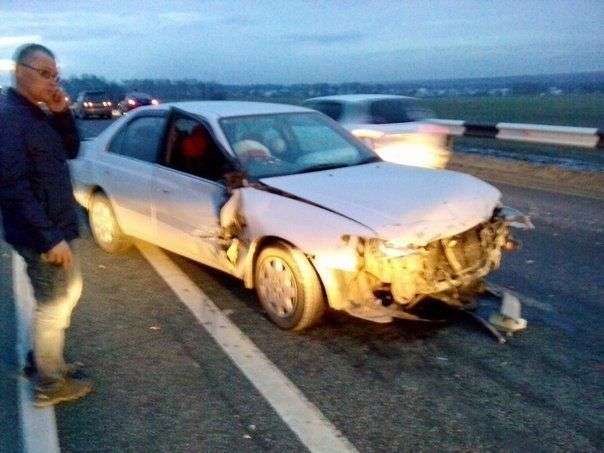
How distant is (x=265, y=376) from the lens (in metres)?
3.80

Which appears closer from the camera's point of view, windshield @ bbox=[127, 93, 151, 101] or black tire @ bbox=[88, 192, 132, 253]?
black tire @ bbox=[88, 192, 132, 253]

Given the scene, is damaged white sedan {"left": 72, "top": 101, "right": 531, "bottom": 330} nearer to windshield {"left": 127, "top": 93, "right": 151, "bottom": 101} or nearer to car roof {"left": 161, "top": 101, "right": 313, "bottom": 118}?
car roof {"left": 161, "top": 101, "right": 313, "bottom": 118}

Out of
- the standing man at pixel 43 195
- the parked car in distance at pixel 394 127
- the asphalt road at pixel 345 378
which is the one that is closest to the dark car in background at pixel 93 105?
the parked car in distance at pixel 394 127

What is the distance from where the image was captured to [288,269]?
14.3ft

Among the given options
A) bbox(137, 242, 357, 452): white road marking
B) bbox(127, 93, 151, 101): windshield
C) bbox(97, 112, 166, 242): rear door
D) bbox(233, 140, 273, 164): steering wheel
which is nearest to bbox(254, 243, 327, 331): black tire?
bbox(137, 242, 357, 452): white road marking

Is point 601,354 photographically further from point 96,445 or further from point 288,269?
point 96,445

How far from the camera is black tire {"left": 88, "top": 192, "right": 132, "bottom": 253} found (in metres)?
6.43

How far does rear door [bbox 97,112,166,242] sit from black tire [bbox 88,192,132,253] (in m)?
0.15

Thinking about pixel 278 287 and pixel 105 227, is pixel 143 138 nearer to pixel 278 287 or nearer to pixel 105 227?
pixel 105 227

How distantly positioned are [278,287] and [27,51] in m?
2.26

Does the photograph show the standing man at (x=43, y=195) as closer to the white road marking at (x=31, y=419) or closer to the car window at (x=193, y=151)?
the white road marking at (x=31, y=419)

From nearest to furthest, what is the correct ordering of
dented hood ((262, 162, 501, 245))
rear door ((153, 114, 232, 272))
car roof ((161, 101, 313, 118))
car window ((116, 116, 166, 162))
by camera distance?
dented hood ((262, 162, 501, 245)) < rear door ((153, 114, 232, 272)) < car roof ((161, 101, 313, 118)) < car window ((116, 116, 166, 162))

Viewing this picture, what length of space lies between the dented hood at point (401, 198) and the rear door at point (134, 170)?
158 cm

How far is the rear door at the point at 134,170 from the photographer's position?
19.0 feet
